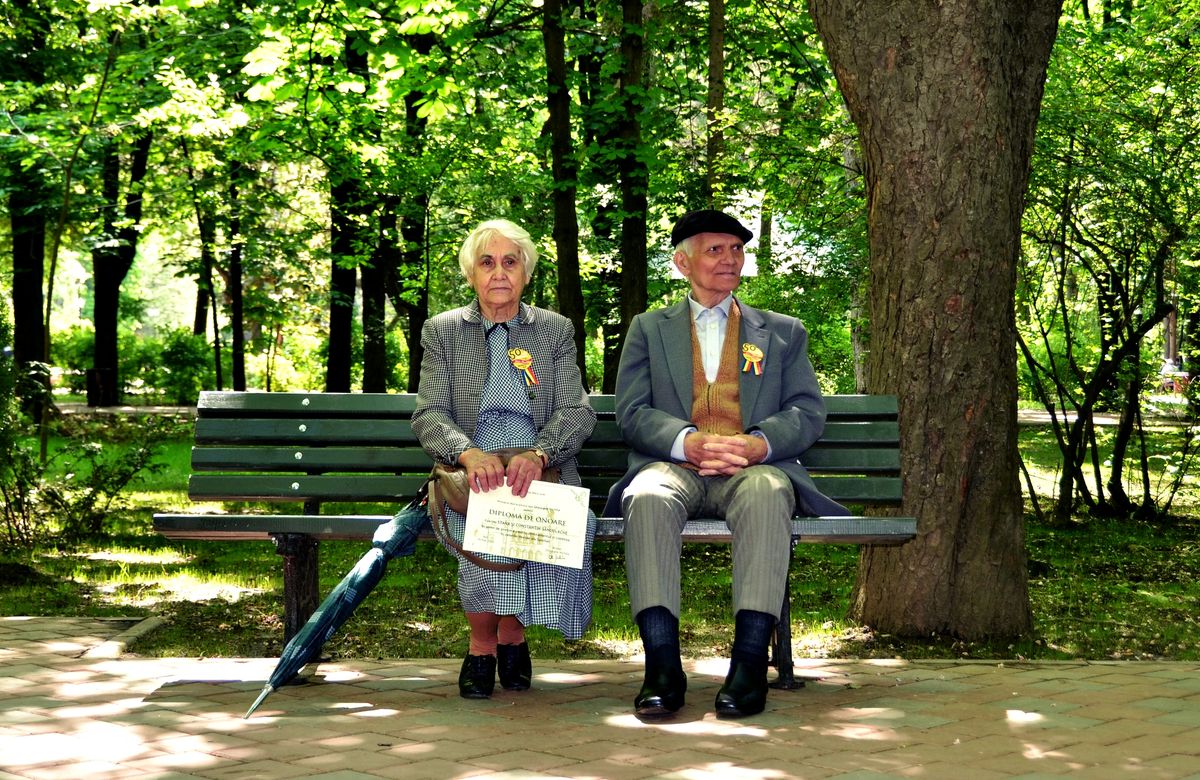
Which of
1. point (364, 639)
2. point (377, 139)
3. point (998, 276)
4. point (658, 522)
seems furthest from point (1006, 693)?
point (377, 139)

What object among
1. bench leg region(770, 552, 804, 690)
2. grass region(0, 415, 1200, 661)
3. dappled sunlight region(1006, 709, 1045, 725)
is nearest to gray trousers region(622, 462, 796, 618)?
bench leg region(770, 552, 804, 690)

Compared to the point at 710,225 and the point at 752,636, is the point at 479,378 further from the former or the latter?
the point at 752,636

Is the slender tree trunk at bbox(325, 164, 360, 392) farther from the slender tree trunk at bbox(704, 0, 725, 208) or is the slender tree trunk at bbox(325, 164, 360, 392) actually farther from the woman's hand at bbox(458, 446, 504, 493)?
the woman's hand at bbox(458, 446, 504, 493)

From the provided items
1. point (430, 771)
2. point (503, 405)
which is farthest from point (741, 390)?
point (430, 771)

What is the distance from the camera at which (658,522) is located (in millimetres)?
4730

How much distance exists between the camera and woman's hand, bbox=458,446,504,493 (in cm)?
482

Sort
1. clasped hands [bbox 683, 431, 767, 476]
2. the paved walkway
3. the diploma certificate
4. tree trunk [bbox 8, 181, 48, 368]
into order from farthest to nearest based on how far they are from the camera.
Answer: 1. tree trunk [bbox 8, 181, 48, 368]
2. clasped hands [bbox 683, 431, 767, 476]
3. the diploma certificate
4. the paved walkway

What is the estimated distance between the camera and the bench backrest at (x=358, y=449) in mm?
5566

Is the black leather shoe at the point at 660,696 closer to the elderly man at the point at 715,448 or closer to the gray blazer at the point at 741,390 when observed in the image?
the elderly man at the point at 715,448

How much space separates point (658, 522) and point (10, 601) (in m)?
4.39

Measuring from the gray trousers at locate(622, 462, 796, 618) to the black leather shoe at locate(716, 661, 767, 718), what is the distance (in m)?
0.20

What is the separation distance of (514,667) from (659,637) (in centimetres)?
73

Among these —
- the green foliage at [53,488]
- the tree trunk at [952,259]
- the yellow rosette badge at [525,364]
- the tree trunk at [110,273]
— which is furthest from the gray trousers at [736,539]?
the tree trunk at [110,273]

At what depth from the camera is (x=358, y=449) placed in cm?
565
